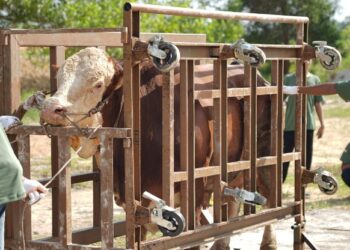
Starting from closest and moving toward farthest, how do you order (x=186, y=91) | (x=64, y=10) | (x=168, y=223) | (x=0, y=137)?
(x=0, y=137)
(x=168, y=223)
(x=186, y=91)
(x=64, y=10)

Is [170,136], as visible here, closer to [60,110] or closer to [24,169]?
[60,110]

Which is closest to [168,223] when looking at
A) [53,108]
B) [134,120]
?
[134,120]

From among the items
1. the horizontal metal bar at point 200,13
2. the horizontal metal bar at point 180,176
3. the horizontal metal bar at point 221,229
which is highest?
the horizontal metal bar at point 200,13

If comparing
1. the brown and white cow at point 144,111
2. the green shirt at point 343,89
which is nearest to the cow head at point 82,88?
the brown and white cow at point 144,111

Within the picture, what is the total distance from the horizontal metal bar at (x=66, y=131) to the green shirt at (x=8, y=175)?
766mm

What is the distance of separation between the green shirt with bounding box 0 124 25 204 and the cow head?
34.1 inches

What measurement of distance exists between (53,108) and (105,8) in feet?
42.1

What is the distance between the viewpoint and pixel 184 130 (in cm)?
575

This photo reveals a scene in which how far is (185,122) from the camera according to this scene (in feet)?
18.8

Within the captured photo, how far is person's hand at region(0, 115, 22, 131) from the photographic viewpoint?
219 inches

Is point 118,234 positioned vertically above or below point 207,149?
below

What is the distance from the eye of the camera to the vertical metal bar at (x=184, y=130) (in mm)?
5719

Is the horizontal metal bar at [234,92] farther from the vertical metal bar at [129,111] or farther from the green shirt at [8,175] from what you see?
the green shirt at [8,175]

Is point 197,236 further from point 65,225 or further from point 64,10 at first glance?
point 64,10
